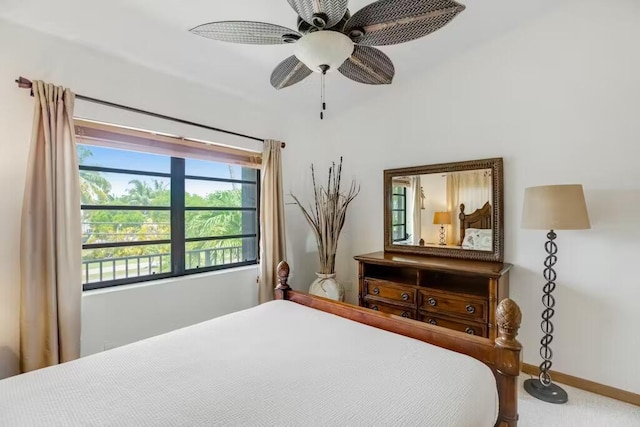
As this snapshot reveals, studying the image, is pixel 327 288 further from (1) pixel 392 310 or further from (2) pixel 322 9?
(2) pixel 322 9

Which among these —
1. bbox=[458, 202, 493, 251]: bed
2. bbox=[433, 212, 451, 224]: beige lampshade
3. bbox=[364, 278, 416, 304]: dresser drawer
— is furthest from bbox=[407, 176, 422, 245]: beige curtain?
bbox=[364, 278, 416, 304]: dresser drawer

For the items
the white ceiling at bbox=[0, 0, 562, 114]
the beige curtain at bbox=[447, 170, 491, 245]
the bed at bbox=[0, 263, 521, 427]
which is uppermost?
the white ceiling at bbox=[0, 0, 562, 114]

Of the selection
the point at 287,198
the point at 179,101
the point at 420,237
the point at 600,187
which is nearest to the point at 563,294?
the point at 600,187

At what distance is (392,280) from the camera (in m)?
2.84

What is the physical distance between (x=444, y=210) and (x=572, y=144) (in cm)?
104

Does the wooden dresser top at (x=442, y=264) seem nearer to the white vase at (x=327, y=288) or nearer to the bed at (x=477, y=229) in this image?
the bed at (x=477, y=229)

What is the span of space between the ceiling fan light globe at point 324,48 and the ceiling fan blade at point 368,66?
0.21 meters

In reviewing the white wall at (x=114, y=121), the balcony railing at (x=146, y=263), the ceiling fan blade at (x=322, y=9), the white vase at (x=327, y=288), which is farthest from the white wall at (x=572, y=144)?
the balcony railing at (x=146, y=263)

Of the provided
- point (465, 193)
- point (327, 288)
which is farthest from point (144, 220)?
point (465, 193)

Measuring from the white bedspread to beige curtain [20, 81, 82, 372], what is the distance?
0.82 m

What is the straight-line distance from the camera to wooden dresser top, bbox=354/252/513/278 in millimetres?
2234

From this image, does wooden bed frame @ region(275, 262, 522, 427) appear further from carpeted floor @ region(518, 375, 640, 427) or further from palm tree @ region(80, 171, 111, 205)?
palm tree @ region(80, 171, 111, 205)

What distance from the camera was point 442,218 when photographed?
9.34 ft

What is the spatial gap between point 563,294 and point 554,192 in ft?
2.82
